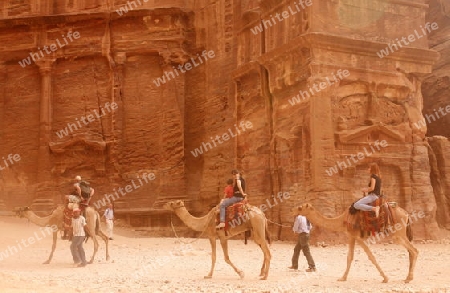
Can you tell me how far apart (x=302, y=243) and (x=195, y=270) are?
2153mm

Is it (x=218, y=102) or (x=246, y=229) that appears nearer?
(x=246, y=229)

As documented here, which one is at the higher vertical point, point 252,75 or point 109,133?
point 252,75

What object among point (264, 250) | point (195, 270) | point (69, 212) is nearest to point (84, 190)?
point (69, 212)

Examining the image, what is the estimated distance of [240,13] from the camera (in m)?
20.7

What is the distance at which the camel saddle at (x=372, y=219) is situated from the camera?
8.75 metres

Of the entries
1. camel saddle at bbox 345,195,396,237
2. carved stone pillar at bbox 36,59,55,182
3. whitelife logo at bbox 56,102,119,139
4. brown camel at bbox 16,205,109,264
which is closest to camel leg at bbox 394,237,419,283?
camel saddle at bbox 345,195,396,237

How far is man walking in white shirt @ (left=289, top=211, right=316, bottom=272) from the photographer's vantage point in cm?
1017

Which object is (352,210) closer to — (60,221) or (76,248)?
(76,248)

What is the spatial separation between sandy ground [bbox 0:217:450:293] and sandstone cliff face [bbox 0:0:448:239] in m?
2.53

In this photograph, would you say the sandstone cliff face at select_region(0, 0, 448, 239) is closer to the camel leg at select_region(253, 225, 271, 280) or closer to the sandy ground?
the sandy ground

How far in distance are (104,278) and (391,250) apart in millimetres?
7555

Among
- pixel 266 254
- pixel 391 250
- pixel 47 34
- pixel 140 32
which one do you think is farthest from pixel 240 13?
pixel 266 254

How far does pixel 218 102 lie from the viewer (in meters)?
21.5

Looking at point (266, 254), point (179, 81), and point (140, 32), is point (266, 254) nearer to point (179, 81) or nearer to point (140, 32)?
point (179, 81)
